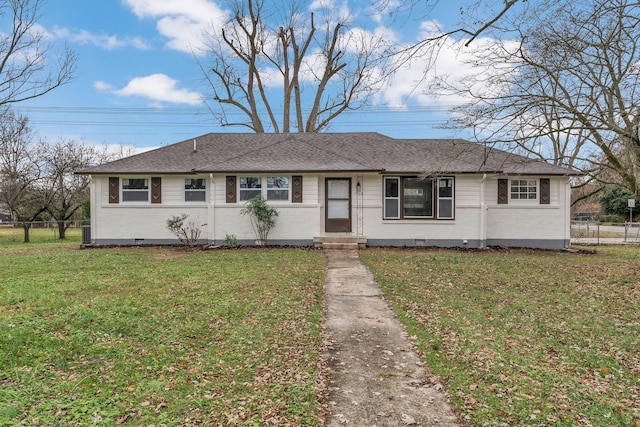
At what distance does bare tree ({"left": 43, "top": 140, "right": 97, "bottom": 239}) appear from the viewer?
77.6ft

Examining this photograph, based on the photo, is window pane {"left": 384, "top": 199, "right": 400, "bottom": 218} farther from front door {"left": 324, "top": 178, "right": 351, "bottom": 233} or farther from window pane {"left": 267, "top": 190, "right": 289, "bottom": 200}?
window pane {"left": 267, "top": 190, "right": 289, "bottom": 200}

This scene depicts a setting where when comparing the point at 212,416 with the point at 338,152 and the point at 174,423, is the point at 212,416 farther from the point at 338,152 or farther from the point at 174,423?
the point at 338,152

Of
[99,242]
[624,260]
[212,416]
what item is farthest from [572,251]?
[99,242]

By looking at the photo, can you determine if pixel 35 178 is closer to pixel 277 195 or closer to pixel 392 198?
pixel 277 195

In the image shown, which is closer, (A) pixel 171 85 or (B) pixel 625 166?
(B) pixel 625 166

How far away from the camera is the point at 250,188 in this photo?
1389 cm

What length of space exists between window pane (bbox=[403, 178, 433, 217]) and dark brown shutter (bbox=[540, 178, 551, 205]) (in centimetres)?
409

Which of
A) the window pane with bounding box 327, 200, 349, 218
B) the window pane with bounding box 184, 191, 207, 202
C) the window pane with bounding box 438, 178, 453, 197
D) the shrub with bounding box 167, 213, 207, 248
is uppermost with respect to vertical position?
the window pane with bounding box 438, 178, 453, 197

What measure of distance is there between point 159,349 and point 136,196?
1142 cm

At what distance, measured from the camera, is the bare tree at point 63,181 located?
2366cm

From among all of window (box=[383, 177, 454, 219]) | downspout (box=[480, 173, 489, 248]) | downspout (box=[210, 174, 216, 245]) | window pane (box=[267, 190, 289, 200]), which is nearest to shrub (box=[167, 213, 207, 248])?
downspout (box=[210, 174, 216, 245])

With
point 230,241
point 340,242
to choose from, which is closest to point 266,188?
point 230,241

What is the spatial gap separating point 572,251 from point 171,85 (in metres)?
25.2

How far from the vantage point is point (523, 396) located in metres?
3.30
